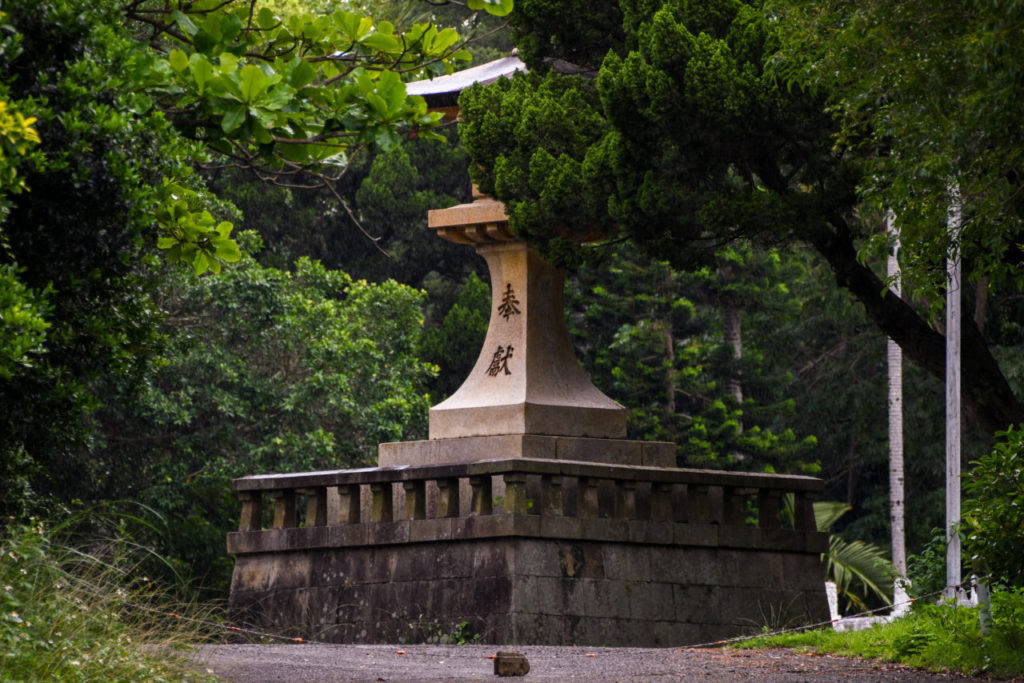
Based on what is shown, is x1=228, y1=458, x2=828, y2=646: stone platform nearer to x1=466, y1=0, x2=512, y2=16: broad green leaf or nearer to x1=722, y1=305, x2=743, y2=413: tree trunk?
x1=466, y1=0, x2=512, y2=16: broad green leaf

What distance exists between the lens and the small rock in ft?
29.1

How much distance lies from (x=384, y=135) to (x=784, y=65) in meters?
6.41

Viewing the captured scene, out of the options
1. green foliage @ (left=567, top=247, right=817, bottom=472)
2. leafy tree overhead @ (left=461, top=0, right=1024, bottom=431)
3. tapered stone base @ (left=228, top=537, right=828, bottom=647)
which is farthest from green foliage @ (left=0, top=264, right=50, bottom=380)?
green foliage @ (left=567, top=247, right=817, bottom=472)

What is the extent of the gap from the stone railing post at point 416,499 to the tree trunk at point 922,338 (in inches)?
169

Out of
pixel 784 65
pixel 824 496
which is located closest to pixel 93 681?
pixel 784 65

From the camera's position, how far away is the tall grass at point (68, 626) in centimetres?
637

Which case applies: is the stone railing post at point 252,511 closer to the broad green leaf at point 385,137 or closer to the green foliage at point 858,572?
the broad green leaf at point 385,137

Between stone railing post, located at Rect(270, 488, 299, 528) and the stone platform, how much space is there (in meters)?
0.01

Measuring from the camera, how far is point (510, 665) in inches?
350

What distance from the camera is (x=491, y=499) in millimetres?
13828

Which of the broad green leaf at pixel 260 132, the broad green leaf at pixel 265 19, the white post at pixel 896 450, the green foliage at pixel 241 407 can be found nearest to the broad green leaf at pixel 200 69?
the broad green leaf at pixel 260 132

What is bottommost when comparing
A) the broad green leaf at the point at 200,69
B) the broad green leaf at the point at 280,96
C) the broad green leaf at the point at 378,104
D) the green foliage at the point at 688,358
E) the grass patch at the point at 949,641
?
the grass patch at the point at 949,641

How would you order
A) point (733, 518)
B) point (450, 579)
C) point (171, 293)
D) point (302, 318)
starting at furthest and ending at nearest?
1. point (302, 318)
2. point (171, 293)
3. point (733, 518)
4. point (450, 579)

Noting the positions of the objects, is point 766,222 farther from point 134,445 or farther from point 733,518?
point 134,445
